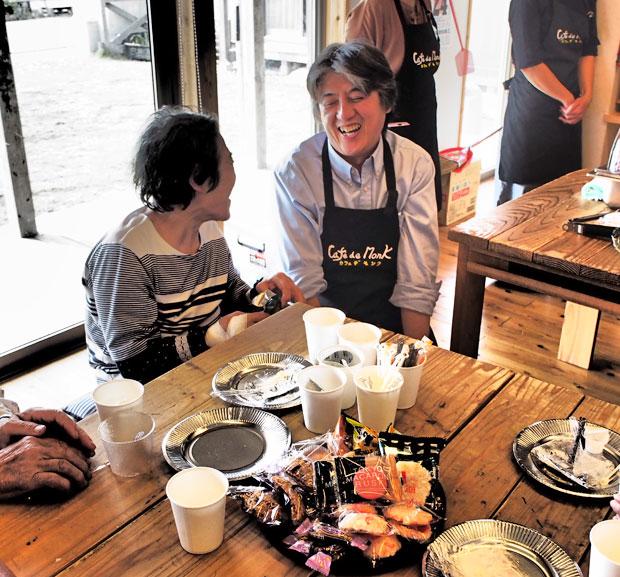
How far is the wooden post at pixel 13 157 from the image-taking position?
2.65 metres

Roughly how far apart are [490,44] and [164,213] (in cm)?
437

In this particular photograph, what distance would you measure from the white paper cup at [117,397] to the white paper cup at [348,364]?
1.16ft

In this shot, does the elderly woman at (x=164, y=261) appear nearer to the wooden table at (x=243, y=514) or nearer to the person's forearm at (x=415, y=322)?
the wooden table at (x=243, y=514)

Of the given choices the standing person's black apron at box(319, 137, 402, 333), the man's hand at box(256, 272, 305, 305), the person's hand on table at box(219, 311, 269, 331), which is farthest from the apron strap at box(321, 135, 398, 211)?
the person's hand on table at box(219, 311, 269, 331)

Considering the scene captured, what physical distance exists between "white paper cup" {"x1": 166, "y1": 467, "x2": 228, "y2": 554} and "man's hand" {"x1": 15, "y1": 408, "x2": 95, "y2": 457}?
0.81 ft

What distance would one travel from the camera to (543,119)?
382 centimetres

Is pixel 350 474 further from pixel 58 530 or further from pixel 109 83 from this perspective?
pixel 109 83

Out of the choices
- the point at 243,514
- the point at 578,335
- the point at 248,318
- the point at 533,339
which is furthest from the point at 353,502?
the point at 533,339

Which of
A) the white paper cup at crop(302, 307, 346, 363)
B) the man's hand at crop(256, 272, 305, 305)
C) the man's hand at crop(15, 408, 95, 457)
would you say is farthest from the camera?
the man's hand at crop(256, 272, 305, 305)

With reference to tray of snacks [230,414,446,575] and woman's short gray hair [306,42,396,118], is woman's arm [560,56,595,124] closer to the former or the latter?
woman's short gray hair [306,42,396,118]

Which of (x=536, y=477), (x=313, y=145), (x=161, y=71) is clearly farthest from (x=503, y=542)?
(x=161, y=71)

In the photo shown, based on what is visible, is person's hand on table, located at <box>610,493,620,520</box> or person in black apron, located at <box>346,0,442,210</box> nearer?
person's hand on table, located at <box>610,493,620,520</box>

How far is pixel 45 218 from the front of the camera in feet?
12.0

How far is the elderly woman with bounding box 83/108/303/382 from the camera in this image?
1617 mm
